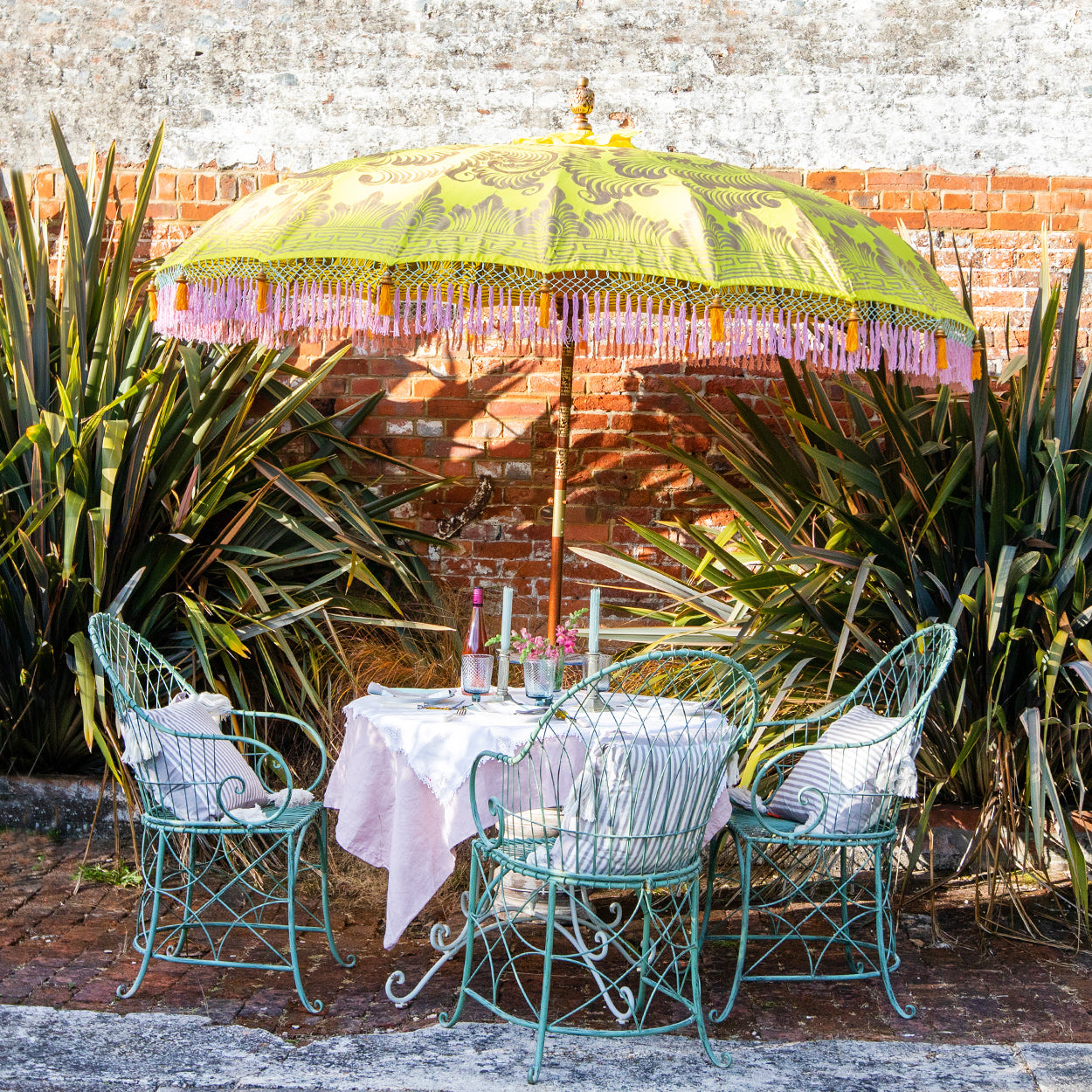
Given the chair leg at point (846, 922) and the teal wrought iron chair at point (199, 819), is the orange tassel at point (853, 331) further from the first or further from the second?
the teal wrought iron chair at point (199, 819)

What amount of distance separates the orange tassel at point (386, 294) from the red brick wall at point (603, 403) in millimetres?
2573

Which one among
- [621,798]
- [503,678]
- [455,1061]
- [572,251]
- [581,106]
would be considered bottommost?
[455,1061]

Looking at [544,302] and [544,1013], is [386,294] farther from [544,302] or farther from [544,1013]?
[544,1013]

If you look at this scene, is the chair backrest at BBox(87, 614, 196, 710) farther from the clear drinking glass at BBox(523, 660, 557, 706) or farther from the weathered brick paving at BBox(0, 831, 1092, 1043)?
the clear drinking glass at BBox(523, 660, 557, 706)

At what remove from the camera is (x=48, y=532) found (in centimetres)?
457

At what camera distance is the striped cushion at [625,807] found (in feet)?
9.68

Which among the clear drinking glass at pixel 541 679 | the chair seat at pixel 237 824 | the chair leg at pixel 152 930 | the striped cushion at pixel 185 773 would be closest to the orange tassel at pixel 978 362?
the clear drinking glass at pixel 541 679

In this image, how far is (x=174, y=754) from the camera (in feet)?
11.1

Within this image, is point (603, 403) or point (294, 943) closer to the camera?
point (294, 943)

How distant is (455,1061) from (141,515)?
105 inches

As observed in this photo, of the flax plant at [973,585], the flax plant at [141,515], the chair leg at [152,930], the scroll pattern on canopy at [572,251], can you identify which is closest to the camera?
the scroll pattern on canopy at [572,251]

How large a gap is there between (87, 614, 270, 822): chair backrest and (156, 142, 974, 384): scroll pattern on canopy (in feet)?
3.56

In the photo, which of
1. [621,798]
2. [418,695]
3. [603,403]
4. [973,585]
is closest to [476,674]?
[418,695]

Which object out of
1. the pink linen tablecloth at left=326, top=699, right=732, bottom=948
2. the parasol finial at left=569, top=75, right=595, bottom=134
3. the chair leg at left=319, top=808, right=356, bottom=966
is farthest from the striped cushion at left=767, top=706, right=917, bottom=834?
the parasol finial at left=569, top=75, right=595, bottom=134
